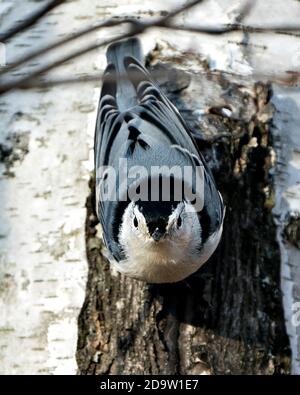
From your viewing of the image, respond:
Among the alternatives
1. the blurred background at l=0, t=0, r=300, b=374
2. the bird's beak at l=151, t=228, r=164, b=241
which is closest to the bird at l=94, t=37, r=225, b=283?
the bird's beak at l=151, t=228, r=164, b=241

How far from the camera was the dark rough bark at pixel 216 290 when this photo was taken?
2.53 metres

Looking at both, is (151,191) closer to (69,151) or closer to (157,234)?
(157,234)

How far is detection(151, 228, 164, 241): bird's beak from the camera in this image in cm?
245

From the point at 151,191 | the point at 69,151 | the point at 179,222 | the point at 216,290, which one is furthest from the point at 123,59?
the point at 216,290

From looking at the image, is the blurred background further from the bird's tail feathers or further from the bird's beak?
the bird's beak

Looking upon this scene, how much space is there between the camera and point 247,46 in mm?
3039

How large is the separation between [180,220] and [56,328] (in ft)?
1.98

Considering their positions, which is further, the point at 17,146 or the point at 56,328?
the point at 17,146

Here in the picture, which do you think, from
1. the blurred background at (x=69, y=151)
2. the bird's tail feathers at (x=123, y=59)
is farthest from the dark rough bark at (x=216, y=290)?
the bird's tail feathers at (x=123, y=59)

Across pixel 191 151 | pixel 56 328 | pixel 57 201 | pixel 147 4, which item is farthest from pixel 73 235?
pixel 147 4

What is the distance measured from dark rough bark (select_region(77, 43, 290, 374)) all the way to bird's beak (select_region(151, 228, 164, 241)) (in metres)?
0.24

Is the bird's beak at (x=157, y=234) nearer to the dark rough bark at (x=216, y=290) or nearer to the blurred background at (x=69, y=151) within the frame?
the dark rough bark at (x=216, y=290)
